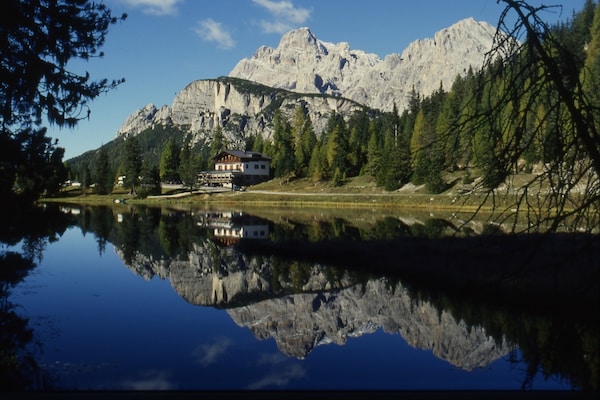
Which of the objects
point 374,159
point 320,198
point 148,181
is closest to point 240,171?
point 148,181

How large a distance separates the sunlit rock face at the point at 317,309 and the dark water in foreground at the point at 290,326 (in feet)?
0.17

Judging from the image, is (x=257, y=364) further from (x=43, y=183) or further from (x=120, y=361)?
Answer: (x=43, y=183)

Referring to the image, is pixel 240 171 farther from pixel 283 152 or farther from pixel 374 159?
pixel 374 159

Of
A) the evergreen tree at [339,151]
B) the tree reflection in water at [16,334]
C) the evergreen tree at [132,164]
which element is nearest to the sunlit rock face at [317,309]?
the tree reflection in water at [16,334]

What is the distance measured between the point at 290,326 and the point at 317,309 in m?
2.00

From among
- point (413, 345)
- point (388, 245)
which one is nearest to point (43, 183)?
point (413, 345)

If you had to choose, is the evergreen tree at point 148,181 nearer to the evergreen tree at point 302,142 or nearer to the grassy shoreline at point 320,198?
the grassy shoreline at point 320,198

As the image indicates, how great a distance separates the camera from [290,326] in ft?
39.7

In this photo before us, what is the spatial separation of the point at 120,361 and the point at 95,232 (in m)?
28.5

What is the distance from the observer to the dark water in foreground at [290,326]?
8.23 m

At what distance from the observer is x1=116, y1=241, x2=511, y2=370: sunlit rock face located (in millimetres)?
10484

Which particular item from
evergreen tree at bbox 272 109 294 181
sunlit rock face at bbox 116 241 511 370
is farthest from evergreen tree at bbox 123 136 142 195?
sunlit rock face at bbox 116 241 511 370

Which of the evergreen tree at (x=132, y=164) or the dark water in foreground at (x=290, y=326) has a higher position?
the evergreen tree at (x=132, y=164)

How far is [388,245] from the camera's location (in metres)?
23.3
